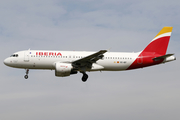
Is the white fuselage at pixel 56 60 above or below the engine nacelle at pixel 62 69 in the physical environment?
above

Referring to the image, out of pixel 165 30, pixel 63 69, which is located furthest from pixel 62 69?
pixel 165 30

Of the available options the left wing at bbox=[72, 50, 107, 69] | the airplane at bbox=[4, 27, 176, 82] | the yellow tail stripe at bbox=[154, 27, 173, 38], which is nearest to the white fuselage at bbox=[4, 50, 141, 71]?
the airplane at bbox=[4, 27, 176, 82]

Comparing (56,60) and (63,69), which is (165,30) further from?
(56,60)

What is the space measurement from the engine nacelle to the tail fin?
10541mm

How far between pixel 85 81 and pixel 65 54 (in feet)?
14.2

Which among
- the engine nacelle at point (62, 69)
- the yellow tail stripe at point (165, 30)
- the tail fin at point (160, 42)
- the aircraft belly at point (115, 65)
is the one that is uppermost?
the yellow tail stripe at point (165, 30)

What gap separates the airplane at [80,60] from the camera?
3475 centimetres

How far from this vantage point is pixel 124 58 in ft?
122

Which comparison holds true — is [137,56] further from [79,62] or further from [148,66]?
[79,62]

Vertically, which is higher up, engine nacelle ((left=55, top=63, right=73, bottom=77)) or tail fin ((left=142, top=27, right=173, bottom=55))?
tail fin ((left=142, top=27, right=173, bottom=55))

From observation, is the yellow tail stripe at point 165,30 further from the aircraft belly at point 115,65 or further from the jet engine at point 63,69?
the jet engine at point 63,69

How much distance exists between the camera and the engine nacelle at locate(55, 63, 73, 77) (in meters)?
34.2

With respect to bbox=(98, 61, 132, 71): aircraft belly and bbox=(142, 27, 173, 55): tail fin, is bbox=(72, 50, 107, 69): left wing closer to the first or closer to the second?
bbox=(98, 61, 132, 71): aircraft belly

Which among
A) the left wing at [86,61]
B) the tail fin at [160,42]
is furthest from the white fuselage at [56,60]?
the tail fin at [160,42]
